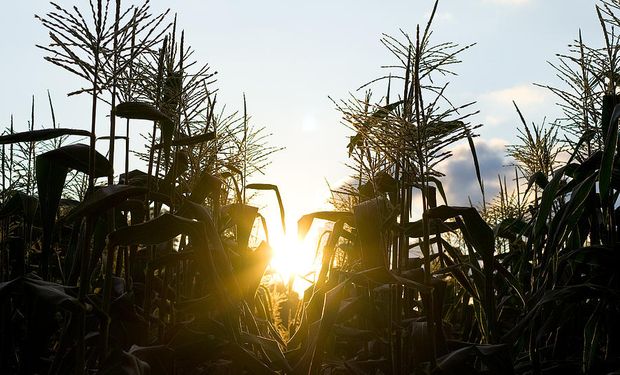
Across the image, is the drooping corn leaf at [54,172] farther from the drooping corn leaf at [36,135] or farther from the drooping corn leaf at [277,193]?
the drooping corn leaf at [277,193]

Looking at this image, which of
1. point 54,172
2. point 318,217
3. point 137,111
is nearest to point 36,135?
point 54,172

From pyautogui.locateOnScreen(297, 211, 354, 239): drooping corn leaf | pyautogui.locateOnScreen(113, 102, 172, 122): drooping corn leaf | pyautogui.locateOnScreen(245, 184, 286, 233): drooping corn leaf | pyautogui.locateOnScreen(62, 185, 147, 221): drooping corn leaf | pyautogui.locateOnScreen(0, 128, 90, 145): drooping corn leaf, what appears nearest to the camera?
Answer: pyautogui.locateOnScreen(62, 185, 147, 221): drooping corn leaf

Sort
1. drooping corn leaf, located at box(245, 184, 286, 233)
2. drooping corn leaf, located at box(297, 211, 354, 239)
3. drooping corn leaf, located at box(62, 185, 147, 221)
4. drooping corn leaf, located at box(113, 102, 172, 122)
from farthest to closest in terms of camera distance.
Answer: drooping corn leaf, located at box(245, 184, 286, 233), drooping corn leaf, located at box(297, 211, 354, 239), drooping corn leaf, located at box(113, 102, 172, 122), drooping corn leaf, located at box(62, 185, 147, 221)

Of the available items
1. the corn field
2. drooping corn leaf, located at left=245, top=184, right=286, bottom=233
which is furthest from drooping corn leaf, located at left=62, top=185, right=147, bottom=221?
drooping corn leaf, located at left=245, top=184, right=286, bottom=233

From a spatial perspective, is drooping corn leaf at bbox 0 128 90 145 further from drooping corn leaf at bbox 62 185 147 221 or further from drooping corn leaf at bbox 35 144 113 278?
drooping corn leaf at bbox 62 185 147 221

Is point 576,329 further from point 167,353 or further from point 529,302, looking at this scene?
point 167,353

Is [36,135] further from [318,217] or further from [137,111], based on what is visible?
[318,217]

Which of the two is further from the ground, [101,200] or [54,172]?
[54,172]

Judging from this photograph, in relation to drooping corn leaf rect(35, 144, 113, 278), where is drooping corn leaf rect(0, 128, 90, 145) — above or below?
above

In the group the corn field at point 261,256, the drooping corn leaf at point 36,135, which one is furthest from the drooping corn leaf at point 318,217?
the drooping corn leaf at point 36,135

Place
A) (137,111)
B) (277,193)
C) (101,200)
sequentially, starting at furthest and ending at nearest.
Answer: (277,193), (137,111), (101,200)

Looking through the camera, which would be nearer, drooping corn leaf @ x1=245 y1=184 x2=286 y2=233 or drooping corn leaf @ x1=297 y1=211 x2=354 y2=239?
drooping corn leaf @ x1=297 y1=211 x2=354 y2=239

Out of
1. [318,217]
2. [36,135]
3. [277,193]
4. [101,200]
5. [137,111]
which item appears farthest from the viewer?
[277,193]

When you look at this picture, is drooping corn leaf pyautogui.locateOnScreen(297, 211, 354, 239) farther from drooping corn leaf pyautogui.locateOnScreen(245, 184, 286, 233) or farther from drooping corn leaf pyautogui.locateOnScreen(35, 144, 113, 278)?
drooping corn leaf pyautogui.locateOnScreen(35, 144, 113, 278)
